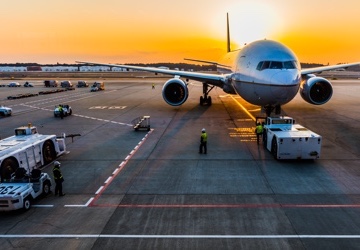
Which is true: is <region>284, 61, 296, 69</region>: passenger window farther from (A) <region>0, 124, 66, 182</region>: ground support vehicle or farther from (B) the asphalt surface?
(A) <region>0, 124, 66, 182</region>: ground support vehicle

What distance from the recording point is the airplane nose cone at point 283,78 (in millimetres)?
22078

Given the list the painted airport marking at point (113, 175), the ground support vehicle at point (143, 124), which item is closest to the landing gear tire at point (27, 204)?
the painted airport marking at point (113, 175)

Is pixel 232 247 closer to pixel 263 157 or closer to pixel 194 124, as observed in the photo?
pixel 263 157

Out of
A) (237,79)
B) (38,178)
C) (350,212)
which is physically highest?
(237,79)

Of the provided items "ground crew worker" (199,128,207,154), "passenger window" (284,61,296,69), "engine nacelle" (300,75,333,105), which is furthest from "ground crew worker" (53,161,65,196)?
"engine nacelle" (300,75,333,105)

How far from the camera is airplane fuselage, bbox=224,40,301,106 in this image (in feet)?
73.3

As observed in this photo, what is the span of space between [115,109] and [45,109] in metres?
9.22

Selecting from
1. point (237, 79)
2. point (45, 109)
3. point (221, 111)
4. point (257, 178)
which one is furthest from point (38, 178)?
point (45, 109)

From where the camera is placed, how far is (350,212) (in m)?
11.8

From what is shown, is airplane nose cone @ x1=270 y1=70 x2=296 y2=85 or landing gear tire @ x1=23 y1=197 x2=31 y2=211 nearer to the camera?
landing gear tire @ x1=23 y1=197 x2=31 y2=211

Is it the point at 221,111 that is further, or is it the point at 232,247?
the point at 221,111

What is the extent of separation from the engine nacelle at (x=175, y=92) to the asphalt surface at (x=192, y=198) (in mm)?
8959

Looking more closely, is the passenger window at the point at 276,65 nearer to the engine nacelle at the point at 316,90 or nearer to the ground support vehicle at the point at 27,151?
the engine nacelle at the point at 316,90

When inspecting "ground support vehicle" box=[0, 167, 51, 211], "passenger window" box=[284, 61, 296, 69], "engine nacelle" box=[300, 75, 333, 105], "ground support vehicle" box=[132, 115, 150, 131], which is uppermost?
"passenger window" box=[284, 61, 296, 69]
